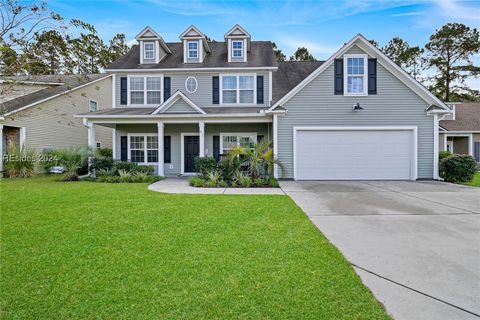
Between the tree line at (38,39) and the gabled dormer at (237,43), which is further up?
the gabled dormer at (237,43)

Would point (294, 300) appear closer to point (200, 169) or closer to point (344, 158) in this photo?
point (200, 169)

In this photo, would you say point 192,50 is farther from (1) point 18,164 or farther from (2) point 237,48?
(1) point 18,164

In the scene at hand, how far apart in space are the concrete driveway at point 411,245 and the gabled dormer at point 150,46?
11.7m

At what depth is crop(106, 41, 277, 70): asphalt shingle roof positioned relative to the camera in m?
14.1

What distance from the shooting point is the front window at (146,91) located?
14352 mm

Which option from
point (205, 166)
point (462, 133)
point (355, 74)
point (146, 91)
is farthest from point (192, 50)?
point (462, 133)

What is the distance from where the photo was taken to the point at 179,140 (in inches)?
569

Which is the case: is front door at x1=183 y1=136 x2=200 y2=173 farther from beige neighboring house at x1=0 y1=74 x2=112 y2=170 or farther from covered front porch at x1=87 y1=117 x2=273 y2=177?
beige neighboring house at x1=0 y1=74 x2=112 y2=170

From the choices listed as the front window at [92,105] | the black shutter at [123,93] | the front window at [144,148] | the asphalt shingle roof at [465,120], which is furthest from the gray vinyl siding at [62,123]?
the asphalt shingle roof at [465,120]

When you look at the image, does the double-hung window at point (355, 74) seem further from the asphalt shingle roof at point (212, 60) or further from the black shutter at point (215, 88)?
the black shutter at point (215, 88)

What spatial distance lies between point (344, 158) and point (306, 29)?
237 inches

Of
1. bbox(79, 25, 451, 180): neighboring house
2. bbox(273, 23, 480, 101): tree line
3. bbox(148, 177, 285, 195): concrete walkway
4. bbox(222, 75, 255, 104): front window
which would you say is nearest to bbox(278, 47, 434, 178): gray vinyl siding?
bbox(79, 25, 451, 180): neighboring house

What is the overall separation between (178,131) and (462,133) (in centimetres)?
1949

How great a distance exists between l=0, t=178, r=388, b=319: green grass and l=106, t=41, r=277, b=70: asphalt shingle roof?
10489mm
